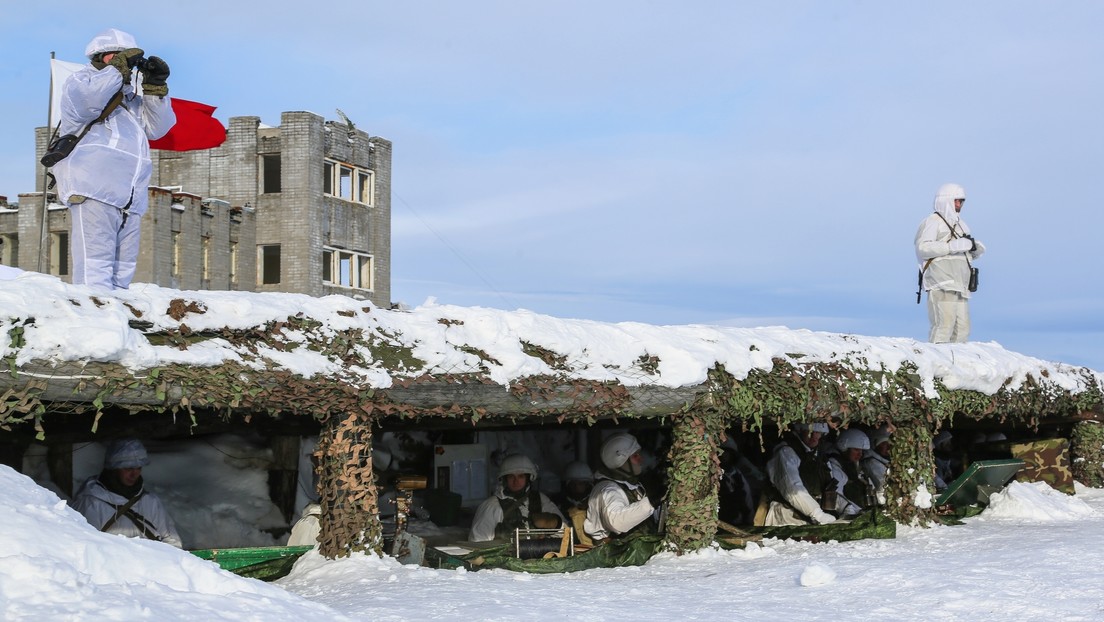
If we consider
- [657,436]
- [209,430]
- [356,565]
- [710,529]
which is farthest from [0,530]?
[657,436]

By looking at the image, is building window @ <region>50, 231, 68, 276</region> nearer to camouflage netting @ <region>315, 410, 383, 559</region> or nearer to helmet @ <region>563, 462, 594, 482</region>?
helmet @ <region>563, 462, 594, 482</region>

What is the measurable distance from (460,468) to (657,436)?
2.30 metres

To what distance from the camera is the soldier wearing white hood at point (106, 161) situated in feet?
22.1

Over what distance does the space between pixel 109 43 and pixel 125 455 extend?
8.69 feet

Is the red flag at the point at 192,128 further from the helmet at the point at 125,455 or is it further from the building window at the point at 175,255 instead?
the building window at the point at 175,255

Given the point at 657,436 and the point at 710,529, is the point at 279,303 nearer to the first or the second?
the point at 710,529

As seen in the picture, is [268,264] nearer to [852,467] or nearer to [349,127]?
[349,127]

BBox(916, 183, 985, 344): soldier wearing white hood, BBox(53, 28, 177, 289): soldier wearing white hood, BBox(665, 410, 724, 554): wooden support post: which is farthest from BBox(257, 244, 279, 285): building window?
BBox(665, 410, 724, 554): wooden support post

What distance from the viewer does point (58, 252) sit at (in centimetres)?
3453

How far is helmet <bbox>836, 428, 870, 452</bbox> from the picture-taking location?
11.1 metres

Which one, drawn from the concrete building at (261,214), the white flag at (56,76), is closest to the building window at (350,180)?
the concrete building at (261,214)

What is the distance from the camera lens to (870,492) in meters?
11.2

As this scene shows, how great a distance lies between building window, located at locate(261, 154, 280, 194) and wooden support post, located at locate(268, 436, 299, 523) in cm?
2962

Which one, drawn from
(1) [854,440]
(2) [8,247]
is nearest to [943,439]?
(1) [854,440]
